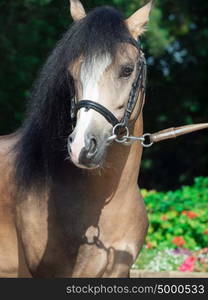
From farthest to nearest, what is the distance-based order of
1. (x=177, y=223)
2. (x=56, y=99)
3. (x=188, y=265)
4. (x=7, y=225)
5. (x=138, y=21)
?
1. (x=177, y=223)
2. (x=188, y=265)
3. (x=7, y=225)
4. (x=138, y=21)
5. (x=56, y=99)

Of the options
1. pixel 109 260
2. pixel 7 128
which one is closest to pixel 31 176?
pixel 109 260

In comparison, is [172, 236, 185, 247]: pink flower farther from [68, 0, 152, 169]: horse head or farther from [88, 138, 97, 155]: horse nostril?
[88, 138, 97, 155]: horse nostril

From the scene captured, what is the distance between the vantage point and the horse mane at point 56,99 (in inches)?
128

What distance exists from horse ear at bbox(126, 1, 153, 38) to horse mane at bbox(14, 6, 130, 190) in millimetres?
113

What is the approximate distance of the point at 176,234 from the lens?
6238 mm

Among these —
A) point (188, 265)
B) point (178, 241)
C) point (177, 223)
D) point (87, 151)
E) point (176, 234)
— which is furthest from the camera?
point (177, 223)

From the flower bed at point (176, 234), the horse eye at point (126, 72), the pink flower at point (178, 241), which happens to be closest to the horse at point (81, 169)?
the horse eye at point (126, 72)

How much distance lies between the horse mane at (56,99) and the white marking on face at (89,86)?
5 cm

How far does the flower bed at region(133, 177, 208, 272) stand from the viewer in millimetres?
5453

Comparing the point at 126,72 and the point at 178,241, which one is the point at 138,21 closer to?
the point at 126,72

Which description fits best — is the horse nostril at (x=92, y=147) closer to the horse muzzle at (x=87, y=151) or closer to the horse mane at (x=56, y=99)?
the horse muzzle at (x=87, y=151)

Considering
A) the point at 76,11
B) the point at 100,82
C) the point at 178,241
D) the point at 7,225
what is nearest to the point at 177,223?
the point at 178,241

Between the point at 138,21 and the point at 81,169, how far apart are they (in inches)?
37.1

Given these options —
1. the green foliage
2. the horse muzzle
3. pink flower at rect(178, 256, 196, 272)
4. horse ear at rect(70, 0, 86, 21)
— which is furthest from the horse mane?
the green foliage
